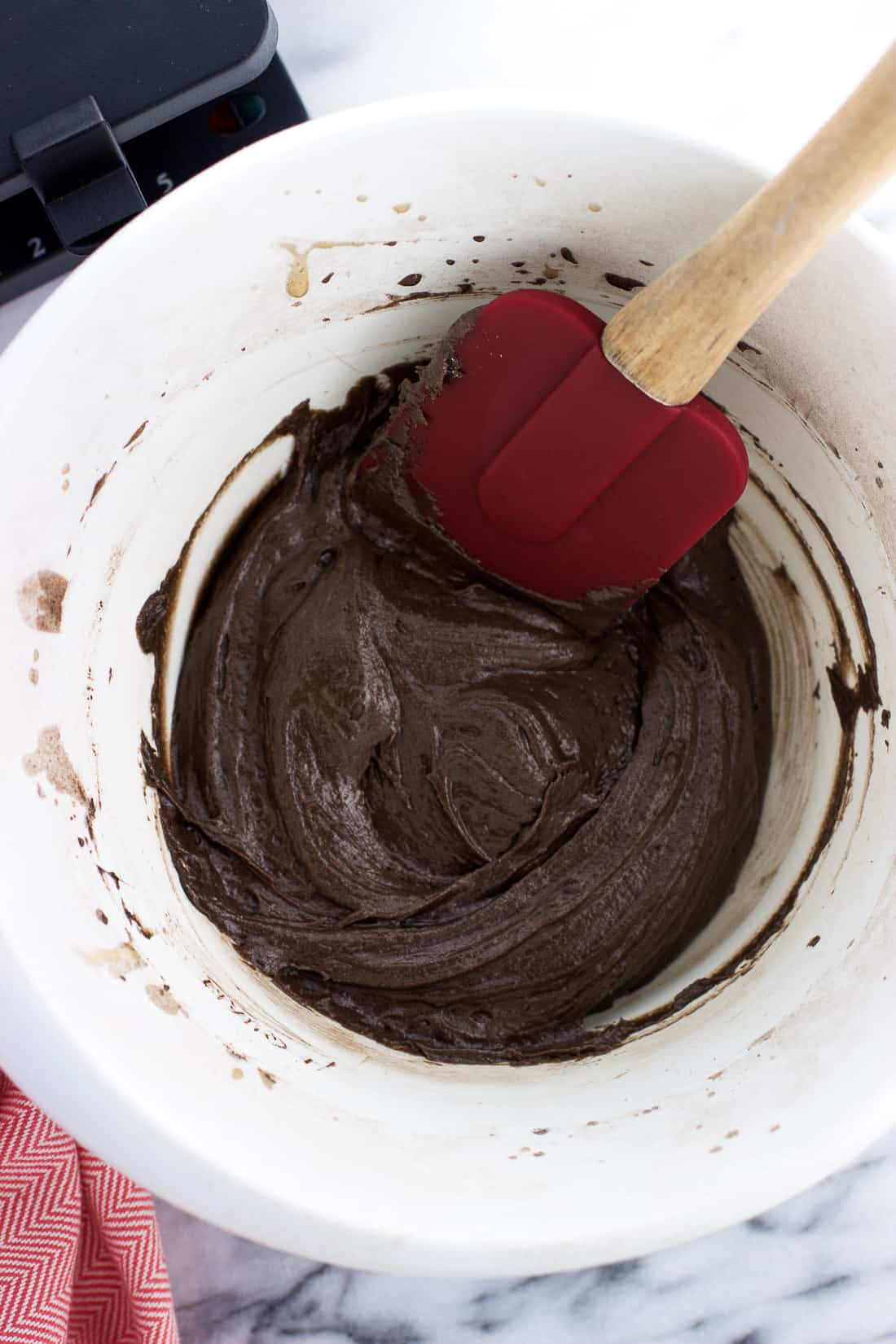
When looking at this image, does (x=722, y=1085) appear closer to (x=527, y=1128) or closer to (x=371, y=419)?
(x=527, y=1128)

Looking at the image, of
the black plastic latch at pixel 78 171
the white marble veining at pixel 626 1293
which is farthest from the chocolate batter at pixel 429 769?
the white marble veining at pixel 626 1293

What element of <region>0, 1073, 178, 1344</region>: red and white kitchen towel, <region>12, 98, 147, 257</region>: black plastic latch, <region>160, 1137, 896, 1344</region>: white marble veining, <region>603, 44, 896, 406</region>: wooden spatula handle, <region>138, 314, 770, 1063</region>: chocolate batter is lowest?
<region>160, 1137, 896, 1344</region>: white marble veining

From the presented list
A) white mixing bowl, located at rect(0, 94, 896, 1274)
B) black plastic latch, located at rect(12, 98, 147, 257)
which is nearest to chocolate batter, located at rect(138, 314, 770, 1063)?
white mixing bowl, located at rect(0, 94, 896, 1274)

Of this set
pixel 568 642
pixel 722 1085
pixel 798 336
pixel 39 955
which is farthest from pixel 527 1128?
pixel 798 336

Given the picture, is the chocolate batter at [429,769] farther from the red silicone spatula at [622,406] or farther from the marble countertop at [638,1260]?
the marble countertop at [638,1260]

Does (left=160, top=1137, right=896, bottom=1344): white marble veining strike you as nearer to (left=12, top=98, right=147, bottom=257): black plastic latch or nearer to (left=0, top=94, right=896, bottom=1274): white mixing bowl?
(left=0, top=94, right=896, bottom=1274): white mixing bowl

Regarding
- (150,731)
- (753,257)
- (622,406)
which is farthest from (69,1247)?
(753,257)
